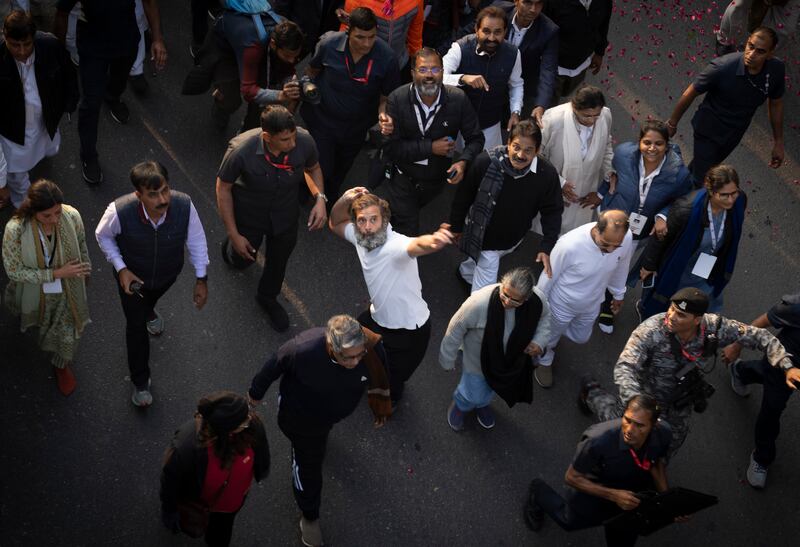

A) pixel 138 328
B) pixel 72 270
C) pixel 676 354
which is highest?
pixel 676 354

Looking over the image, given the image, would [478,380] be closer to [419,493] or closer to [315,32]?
[419,493]

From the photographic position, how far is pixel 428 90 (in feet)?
24.6

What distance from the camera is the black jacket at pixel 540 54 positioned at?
28.0ft

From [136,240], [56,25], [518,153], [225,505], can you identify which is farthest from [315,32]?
[225,505]

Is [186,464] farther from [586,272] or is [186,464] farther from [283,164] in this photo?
[586,272]

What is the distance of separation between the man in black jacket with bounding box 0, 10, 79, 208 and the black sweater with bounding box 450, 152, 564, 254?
3101 mm

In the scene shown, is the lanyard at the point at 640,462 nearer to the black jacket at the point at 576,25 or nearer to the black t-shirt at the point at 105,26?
the black jacket at the point at 576,25

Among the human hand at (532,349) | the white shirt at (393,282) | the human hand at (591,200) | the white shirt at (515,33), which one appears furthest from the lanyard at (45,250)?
the white shirt at (515,33)

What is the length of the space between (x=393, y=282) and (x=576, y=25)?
3.84 metres

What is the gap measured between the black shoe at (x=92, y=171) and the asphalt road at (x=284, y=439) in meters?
0.09

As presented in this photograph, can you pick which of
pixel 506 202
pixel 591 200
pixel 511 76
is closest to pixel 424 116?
pixel 506 202

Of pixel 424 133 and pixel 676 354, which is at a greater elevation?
pixel 424 133

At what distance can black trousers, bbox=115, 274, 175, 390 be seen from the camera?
6.51m

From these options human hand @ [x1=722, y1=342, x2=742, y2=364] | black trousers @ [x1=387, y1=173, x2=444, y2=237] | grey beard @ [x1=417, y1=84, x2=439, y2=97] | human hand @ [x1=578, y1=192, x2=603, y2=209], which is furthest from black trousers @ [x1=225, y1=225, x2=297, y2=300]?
human hand @ [x1=722, y1=342, x2=742, y2=364]
